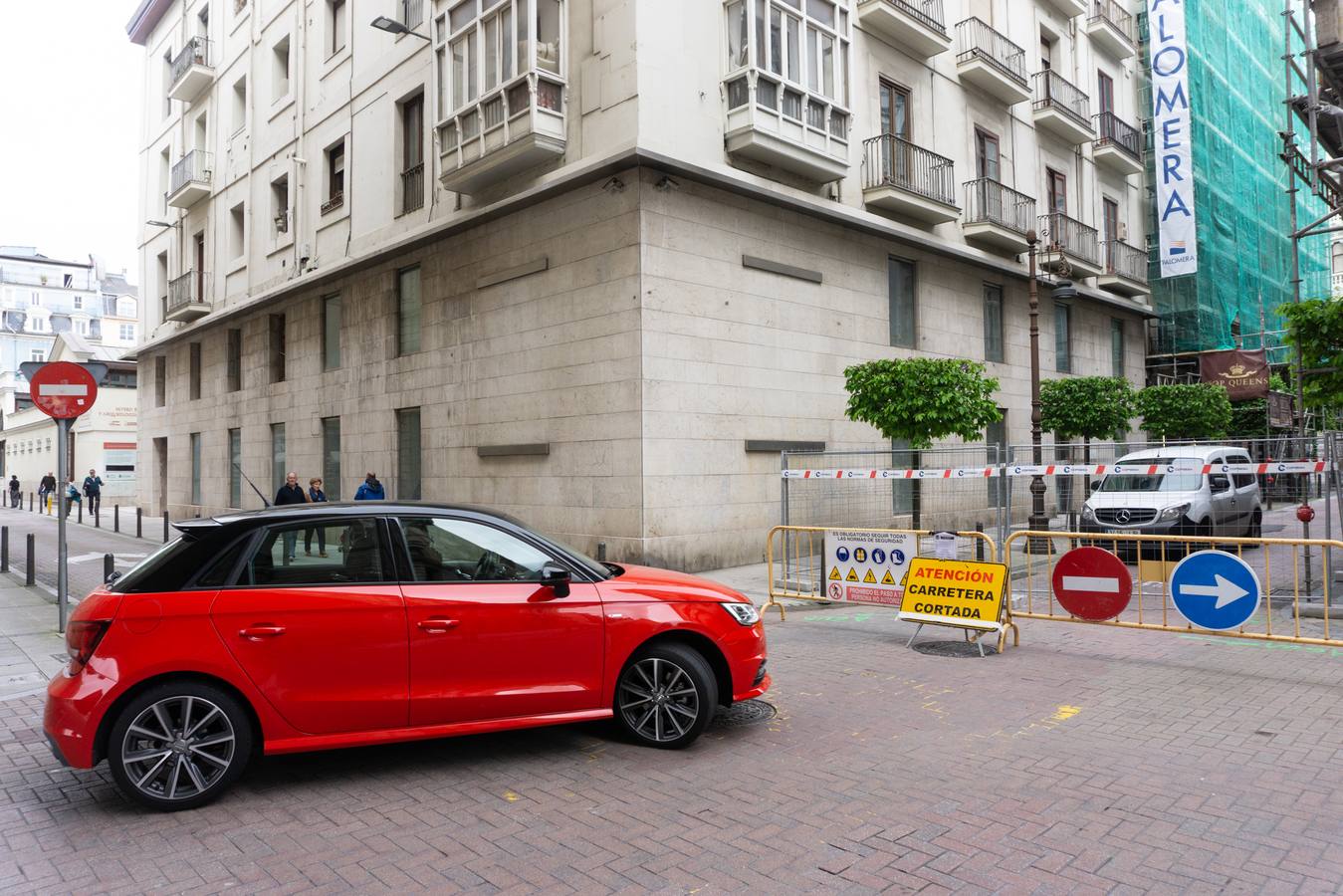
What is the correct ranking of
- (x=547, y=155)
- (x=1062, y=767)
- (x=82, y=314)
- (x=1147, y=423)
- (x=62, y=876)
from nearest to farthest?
1. (x=62, y=876)
2. (x=1062, y=767)
3. (x=547, y=155)
4. (x=1147, y=423)
5. (x=82, y=314)

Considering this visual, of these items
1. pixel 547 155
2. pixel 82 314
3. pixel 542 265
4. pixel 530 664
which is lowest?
pixel 530 664

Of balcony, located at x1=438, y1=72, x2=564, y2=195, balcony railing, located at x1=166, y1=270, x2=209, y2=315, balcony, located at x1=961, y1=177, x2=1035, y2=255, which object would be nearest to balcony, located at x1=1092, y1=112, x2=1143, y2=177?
balcony, located at x1=961, y1=177, x2=1035, y2=255

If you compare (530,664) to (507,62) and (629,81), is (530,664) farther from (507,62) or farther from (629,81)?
(507,62)

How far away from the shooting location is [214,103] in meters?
28.7

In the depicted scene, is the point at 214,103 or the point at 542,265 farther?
the point at 214,103

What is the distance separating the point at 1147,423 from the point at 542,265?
1710cm

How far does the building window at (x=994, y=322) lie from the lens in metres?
22.4

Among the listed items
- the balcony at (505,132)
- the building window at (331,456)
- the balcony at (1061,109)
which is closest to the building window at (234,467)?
the building window at (331,456)

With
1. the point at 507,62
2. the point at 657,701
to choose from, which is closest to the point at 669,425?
the point at 507,62

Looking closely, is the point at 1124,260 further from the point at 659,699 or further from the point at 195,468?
the point at 195,468

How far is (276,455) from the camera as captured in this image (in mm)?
24906

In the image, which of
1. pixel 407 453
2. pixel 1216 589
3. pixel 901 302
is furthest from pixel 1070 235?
pixel 1216 589

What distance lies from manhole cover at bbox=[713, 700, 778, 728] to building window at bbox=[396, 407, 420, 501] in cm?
1428

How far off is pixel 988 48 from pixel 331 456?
18.8 m
